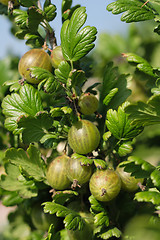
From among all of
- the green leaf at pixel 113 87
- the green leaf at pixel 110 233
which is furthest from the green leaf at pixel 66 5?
the green leaf at pixel 110 233

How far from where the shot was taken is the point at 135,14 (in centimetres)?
76

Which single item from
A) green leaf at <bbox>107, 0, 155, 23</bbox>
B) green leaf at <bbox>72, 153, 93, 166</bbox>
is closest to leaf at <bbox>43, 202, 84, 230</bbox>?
green leaf at <bbox>72, 153, 93, 166</bbox>

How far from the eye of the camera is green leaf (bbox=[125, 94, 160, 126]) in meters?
0.66

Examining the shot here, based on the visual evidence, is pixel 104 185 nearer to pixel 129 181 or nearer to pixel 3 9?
pixel 129 181

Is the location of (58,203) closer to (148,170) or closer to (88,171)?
(88,171)

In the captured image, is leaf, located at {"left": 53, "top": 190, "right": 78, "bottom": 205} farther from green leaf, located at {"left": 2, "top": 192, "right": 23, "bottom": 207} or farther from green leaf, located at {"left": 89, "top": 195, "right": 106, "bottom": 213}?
green leaf, located at {"left": 2, "top": 192, "right": 23, "bottom": 207}

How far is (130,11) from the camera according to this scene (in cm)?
76

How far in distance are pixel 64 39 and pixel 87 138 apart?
0.29 metres

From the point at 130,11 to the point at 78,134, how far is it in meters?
0.37

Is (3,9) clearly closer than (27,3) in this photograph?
No

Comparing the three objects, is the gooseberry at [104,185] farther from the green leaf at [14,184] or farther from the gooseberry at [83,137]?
the green leaf at [14,184]

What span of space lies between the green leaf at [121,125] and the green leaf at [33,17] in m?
0.38

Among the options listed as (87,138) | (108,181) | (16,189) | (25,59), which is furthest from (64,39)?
(16,189)

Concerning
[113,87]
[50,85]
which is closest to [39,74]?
[50,85]
